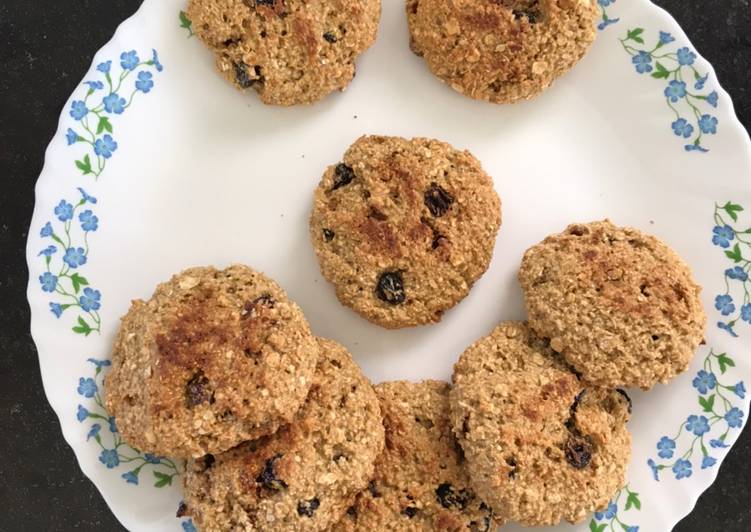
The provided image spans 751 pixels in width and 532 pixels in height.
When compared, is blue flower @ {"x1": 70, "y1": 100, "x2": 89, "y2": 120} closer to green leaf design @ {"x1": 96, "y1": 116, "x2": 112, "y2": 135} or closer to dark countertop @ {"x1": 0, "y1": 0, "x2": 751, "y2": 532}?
green leaf design @ {"x1": 96, "y1": 116, "x2": 112, "y2": 135}

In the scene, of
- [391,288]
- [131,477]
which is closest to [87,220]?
[131,477]

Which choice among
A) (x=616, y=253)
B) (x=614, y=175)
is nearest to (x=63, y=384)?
(x=616, y=253)

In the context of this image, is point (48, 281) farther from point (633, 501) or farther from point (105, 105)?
point (633, 501)

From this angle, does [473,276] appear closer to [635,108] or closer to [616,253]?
[616,253]

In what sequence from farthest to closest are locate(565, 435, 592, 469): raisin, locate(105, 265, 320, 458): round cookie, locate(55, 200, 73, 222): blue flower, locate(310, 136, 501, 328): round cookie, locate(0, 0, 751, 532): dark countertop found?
1. locate(0, 0, 751, 532): dark countertop
2. locate(55, 200, 73, 222): blue flower
3. locate(310, 136, 501, 328): round cookie
4. locate(565, 435, 592, 469): raisin
5. locate(105, 265, 320, 458): round cookie

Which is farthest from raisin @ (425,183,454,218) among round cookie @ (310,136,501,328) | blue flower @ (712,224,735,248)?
blue flower @ (712,224,735,248)
